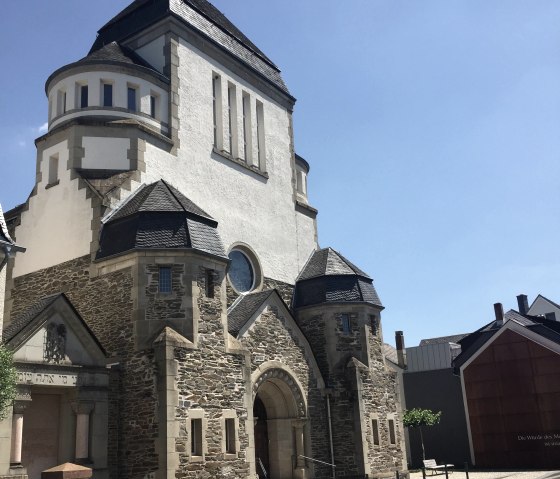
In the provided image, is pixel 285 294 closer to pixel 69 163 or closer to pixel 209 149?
pixel 209 149

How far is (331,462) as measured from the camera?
25.2 m

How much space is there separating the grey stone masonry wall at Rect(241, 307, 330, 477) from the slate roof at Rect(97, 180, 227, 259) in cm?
360

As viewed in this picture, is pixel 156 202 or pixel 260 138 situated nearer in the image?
pixel 156 202

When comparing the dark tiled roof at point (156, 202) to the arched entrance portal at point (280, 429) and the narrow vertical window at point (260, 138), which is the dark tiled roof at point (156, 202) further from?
the narrow vertical window at point (260, 138)

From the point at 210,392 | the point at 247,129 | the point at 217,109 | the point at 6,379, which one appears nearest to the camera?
the point at 6,379

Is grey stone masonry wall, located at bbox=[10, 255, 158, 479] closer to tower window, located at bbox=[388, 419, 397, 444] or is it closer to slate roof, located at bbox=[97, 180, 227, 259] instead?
slate roof, located at bbox=[97, 180, 227, 259]

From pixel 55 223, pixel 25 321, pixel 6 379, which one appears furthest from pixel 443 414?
pixel 6 379

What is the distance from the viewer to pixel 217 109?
2830 cm

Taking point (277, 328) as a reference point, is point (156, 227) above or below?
above

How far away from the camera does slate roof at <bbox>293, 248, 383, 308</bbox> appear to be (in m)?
27.5

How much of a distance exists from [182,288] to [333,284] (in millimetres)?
9128

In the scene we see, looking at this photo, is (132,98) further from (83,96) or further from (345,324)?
(345,324)

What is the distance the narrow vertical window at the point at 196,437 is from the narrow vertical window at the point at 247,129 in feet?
43.2

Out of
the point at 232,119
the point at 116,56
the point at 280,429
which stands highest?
the point at 116,56
